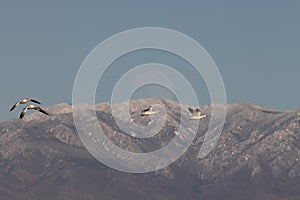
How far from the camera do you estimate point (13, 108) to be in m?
124

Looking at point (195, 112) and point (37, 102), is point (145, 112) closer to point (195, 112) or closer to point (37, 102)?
point (195, 112)

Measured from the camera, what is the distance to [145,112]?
177m

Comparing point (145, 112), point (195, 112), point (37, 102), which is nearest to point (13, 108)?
point (37, 102)

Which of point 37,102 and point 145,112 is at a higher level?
point 145,112

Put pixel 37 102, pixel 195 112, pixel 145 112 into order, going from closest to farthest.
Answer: pixel 37 102, pixel 145 112, pixel 195 112

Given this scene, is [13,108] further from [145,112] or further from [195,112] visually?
[195,112]

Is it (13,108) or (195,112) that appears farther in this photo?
(195,112)

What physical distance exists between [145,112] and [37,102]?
59.7 metres

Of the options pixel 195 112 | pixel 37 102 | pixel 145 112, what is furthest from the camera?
pixel 195 112

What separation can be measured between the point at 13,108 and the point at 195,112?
2770 inches

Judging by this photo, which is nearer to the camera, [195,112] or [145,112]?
[145,112]

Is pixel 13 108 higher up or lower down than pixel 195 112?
lower down

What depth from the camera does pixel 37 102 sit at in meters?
119

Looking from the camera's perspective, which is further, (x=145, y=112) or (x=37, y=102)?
(x=145, y=112)
